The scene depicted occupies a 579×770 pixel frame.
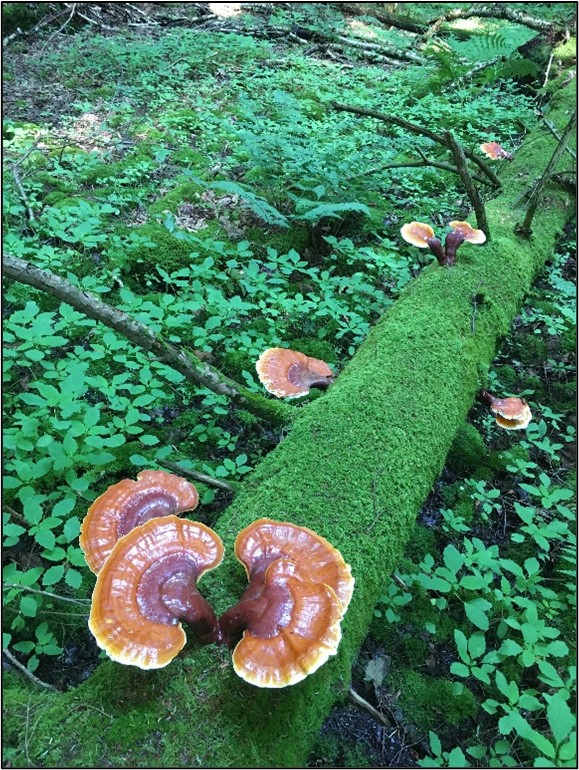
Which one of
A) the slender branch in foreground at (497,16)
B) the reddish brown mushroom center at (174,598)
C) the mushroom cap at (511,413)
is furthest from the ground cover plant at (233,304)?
the slender branch in foreground at (497,16)

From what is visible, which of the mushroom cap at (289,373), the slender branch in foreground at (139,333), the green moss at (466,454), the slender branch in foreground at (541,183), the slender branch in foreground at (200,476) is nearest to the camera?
the slender branch in foreground at (139,333)

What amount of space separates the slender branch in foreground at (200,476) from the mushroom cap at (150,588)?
39.5 inches

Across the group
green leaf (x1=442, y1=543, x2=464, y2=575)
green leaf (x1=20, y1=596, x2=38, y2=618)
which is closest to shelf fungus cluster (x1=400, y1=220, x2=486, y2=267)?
green leaf (x1=442, y1=543, x2=464, y2=575)

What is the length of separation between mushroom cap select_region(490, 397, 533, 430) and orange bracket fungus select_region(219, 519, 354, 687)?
251 cm

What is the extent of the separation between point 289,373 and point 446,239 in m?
2.12

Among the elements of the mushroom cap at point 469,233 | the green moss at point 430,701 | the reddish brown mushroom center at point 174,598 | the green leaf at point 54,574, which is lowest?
the green moss at point 430,701

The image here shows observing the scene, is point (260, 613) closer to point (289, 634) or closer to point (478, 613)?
point (289, 634)

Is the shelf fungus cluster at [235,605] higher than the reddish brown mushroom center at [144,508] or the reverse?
higher

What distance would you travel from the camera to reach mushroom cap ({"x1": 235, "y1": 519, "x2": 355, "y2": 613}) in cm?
209

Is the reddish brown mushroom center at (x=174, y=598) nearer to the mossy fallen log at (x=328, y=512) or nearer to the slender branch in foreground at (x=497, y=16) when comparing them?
the mossy fallen log at (x=328, y=512)

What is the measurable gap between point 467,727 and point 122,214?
5.73 meters

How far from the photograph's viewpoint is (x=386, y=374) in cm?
354

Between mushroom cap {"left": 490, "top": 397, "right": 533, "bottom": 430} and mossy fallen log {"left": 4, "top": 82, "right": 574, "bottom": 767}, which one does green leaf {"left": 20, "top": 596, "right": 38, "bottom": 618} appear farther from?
mushroom cap {"left": 490, "top": 397, "right": 533, "bottom": 430}

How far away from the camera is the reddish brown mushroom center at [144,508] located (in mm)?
2434
